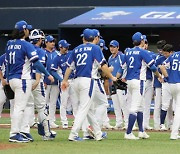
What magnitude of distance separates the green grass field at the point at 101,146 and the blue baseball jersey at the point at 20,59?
1336mm

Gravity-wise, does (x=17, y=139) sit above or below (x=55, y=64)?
below

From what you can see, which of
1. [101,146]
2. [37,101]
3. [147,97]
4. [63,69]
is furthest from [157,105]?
[101,146]

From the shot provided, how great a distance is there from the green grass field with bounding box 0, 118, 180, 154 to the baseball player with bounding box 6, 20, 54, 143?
15.8 inches

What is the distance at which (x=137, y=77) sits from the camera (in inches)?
651

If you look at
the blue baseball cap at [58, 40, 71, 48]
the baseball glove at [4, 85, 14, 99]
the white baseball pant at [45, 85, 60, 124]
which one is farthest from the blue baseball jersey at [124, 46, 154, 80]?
the white baseball pant at [45, 85, 60, 124]

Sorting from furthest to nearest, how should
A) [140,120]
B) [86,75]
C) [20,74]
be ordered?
[140,120], [86,75], [20,74]

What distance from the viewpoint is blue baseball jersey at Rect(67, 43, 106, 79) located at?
1547cm

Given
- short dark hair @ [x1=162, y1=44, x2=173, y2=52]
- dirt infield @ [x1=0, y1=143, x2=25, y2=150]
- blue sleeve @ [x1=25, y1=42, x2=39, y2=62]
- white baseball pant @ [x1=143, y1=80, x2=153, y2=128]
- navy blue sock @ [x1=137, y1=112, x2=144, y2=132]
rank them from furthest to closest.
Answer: white baseball pant @ [x1=143, y1=80, x2=153, y2=128] < short dark hair @ [x1=162, y1=44, x2=173, y2=52] < navy blue sock @ [x1=137, y1=112, x2=144, y2=132] < blue sleeve @ [x1=25, y1=42, x2=39, y2=62] < dirt infield @ [x1=0, y1=143, x2=25, y2=150]

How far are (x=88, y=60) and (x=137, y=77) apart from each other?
1.51 metres

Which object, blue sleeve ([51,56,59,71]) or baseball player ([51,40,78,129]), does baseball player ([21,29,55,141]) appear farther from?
blue sleeve ([51,56,59,71])

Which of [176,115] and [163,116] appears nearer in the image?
[176,115]

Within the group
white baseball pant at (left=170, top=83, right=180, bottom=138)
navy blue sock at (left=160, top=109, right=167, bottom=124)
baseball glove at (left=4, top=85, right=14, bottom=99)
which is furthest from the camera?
navy blue sock at (left=160, top=109, right=167, bottom=124)

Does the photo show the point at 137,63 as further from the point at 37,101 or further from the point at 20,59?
the point at 20,59
